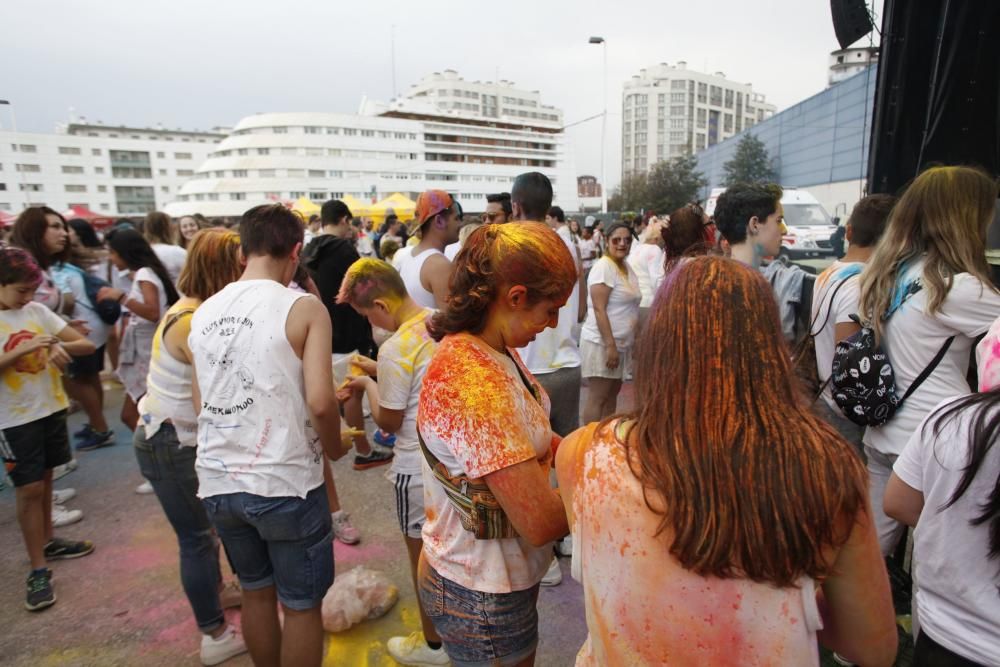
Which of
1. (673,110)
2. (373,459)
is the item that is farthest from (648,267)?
(673,110)

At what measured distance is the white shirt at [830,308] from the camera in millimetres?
2570

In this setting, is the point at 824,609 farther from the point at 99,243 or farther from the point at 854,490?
the point at 99,243

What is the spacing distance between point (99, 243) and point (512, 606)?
284 inches

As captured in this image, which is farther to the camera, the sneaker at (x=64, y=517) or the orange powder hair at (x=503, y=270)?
the sneaker at (x=64, y=517)

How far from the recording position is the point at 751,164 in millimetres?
46750

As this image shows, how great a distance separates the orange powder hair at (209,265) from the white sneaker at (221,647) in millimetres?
1613

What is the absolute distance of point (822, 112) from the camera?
39.4m

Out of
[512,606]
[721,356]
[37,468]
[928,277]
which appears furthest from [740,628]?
[37,468]

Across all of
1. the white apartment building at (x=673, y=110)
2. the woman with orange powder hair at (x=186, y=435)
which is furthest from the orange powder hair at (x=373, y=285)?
the white apartment building at (x=673, y=110)

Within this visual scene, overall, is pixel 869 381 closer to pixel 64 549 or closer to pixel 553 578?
pixel 553 578

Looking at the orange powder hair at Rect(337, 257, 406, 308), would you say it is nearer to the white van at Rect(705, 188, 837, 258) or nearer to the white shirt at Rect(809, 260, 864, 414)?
the white shirt at Rect(809, 260, 864, 414)

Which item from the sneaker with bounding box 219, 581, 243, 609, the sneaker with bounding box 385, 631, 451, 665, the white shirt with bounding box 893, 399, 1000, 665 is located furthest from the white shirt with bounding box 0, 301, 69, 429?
the white shirt with bounding box 893, 399, 1000, 665

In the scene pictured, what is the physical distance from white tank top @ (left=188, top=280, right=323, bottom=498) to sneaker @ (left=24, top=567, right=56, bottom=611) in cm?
186

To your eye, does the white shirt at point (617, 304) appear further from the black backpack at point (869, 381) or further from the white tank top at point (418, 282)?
the black backpack at point (869, 381)
